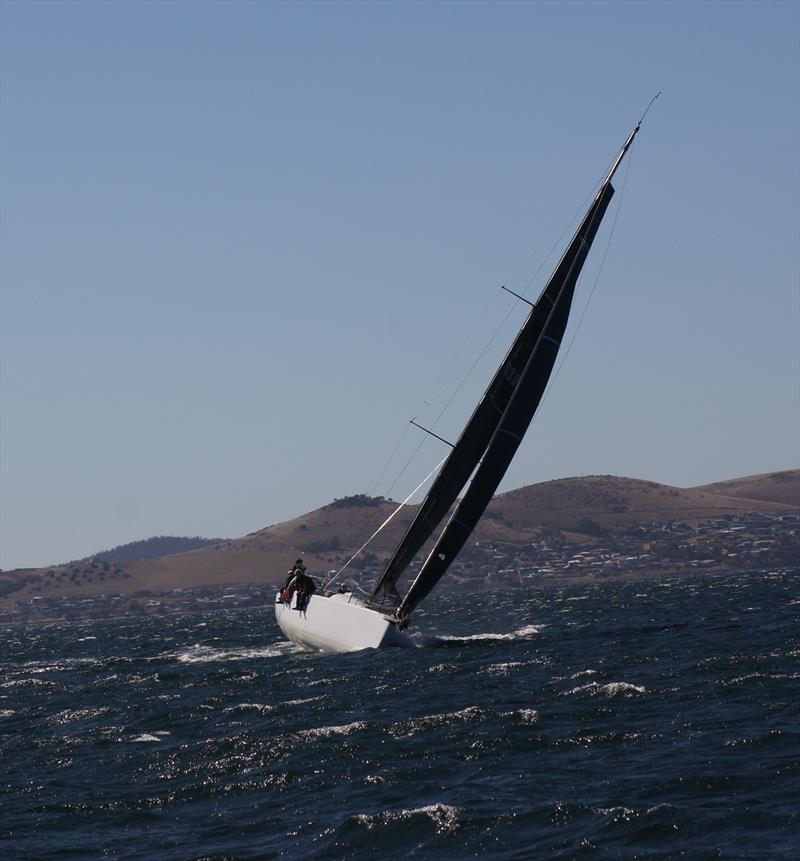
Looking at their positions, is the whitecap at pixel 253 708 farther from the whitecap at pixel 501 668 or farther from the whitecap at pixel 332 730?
the whitecap at pixel 501 668

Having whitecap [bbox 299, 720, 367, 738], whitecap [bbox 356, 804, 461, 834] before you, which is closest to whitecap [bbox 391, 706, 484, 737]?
whitecap [bbox 299, 720, 367, 738]

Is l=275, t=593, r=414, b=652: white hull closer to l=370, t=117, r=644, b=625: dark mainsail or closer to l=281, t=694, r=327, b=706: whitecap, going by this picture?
l=370, t=117, r=644, b=625: dark mainsail

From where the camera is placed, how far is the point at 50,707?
30.6 m

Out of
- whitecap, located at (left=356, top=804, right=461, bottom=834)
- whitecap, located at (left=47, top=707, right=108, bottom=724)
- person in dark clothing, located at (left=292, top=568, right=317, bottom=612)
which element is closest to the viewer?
whitecap, located at (left=356, top=804, right=461, bottom=834)

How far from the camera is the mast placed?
118ft

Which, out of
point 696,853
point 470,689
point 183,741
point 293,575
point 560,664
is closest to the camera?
point 696,853

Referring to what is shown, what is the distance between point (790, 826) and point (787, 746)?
406 centimetres

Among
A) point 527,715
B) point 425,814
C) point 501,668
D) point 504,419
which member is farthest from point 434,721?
point 504,419

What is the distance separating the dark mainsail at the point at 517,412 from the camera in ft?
118

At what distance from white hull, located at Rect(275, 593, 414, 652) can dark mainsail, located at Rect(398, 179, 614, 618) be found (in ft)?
2.81

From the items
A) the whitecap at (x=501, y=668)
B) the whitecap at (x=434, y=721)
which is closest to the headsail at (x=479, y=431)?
the whitecap at (x=501, y=668)

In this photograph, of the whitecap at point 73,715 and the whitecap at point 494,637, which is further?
the whitecap at point 494,637

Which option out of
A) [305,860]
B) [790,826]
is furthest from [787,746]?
[305,860]

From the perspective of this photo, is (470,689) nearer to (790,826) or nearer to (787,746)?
(787,746)
